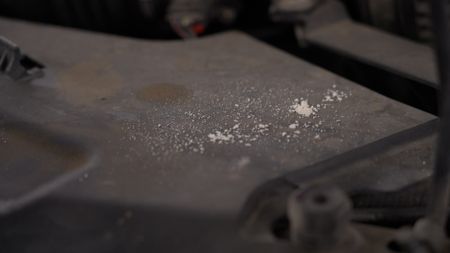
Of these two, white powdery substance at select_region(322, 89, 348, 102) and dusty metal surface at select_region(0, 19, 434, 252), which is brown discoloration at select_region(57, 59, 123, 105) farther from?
white powdery substance at select_region(322, 89, 348, 102)

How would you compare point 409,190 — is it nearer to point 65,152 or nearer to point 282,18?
point 65,152

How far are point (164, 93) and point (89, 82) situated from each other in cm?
16

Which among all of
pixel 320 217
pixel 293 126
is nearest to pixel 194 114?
pixel 293 126

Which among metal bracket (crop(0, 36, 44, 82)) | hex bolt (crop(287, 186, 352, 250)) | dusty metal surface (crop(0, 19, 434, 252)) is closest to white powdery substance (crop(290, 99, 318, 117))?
dusty metal surface (crop(0, 19, 434, 252))

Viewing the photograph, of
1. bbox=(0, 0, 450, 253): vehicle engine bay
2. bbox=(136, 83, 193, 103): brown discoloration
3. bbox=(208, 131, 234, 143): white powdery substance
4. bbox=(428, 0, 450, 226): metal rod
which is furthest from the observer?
bbox=(136, 83, 193, 103): brown discoloration

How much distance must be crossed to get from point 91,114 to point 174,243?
317 millimetres

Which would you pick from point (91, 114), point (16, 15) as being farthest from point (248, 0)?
point (91, 114)

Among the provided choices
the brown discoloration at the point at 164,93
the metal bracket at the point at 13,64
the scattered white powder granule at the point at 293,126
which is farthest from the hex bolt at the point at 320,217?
the metal bracket at the point at 13,64

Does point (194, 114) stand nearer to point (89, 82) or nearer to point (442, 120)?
point (89, 82)

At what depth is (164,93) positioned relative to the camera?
95 cm

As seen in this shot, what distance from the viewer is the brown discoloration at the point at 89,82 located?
3.16 feet

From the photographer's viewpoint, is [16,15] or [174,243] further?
[16,15]

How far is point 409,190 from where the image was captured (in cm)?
73

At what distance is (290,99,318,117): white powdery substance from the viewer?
864 mm
